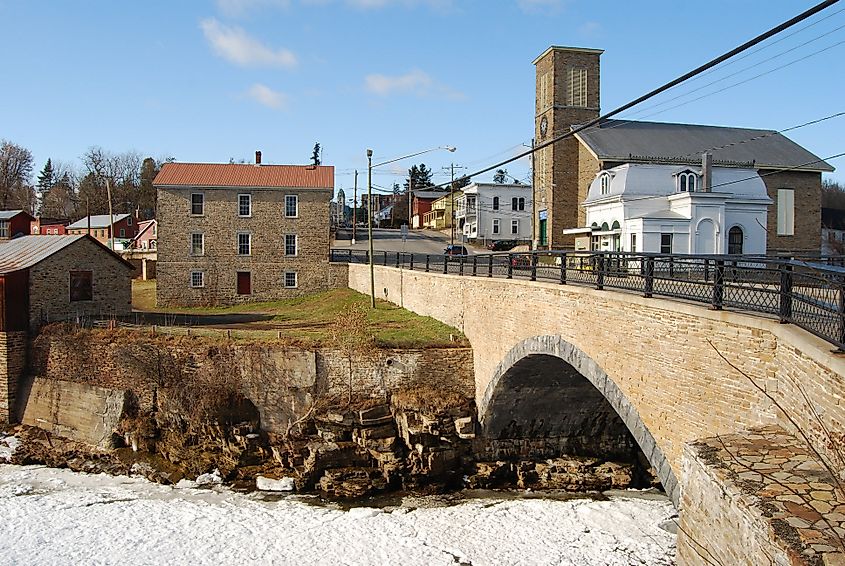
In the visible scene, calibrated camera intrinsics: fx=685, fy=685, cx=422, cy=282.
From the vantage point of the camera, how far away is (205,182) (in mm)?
38188

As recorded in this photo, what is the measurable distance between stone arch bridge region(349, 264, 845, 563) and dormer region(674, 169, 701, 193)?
1920 cm

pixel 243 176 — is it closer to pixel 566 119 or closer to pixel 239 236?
pixel 239 236

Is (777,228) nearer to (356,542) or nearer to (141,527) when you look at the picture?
(356,542)

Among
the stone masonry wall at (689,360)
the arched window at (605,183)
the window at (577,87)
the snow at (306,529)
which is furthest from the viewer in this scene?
the window at (577,87)

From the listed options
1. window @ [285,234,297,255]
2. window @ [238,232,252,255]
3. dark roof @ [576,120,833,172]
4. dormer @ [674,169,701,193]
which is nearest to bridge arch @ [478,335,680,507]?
dormer @ [674,169,701,193]

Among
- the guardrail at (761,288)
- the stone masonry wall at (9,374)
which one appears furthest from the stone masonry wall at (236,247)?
the guardrail at (761,288)

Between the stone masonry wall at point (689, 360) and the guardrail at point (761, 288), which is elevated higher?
the guardrail at point (761, 288)

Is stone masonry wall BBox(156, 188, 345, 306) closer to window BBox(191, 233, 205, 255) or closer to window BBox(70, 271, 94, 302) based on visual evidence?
window BBox(191, 233, 205, 255)

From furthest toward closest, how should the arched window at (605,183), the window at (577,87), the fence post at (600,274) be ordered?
the window at (577,87)
the arched window at (605,183)
the fence post at (600,274)

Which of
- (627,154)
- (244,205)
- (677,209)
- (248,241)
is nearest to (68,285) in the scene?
(248,241)

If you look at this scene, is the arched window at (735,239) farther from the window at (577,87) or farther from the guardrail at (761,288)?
the guardrail at (761,288)

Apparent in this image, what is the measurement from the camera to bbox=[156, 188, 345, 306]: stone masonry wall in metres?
37.7

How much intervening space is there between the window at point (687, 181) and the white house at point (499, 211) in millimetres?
26156

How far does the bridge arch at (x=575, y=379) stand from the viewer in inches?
405
